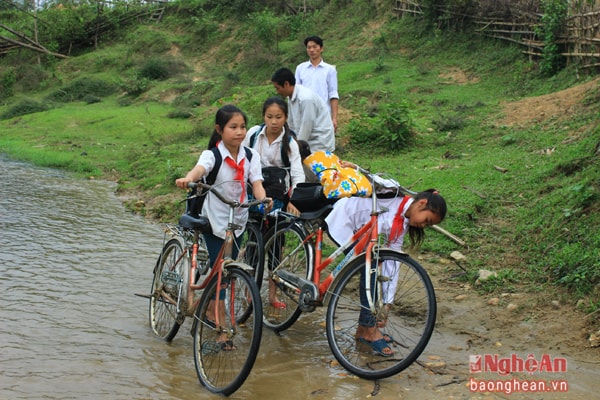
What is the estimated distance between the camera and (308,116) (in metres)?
5.73

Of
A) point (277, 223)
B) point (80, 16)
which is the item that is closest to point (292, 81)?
point (277, 223)

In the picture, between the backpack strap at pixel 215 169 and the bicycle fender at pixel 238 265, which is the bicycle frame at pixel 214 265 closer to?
the bicycle fender at pixel 238 265

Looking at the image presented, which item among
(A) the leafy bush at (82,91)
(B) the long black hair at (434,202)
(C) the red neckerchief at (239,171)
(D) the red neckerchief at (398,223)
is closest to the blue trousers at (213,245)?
(C) the red neckerchief at (239,171)

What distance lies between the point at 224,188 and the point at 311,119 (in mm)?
1458

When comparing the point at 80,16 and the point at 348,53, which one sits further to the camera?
the point at 80,16

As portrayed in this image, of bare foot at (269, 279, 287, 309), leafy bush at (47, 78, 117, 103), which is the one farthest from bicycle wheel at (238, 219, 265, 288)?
leafy bush at (47, 78, 117, 103)

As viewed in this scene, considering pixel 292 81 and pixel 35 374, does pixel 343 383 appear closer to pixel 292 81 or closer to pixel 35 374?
pixel 35 374

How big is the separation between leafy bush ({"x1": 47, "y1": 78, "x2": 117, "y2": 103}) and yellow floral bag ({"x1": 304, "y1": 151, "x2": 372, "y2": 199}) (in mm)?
21486

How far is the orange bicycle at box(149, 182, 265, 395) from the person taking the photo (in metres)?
3.98

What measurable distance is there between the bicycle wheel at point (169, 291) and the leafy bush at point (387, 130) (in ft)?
21.6

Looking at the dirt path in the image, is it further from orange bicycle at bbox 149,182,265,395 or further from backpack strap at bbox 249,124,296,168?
backpack strap at bbox 249,124,296,168

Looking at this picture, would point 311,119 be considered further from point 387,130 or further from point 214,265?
point 387,130

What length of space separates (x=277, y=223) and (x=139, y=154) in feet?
30.4

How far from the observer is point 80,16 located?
3312 cm
